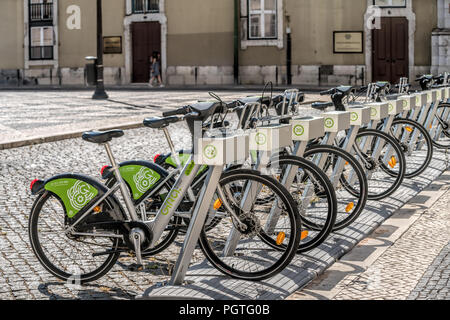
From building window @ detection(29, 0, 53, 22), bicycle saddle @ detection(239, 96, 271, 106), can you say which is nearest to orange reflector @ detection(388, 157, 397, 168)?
bicycle saddle @ detection(239, 96, 271, 106)

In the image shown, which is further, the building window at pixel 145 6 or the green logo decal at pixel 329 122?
the building window at pixel 145 6

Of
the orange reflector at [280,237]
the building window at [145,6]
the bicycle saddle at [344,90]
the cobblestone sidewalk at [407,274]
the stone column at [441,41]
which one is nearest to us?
the cobblestone sidewalk at [407,274]

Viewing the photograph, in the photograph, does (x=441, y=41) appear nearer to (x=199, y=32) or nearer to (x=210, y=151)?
(x=199, y=32)

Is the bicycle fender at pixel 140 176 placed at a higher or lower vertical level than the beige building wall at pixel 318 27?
lower

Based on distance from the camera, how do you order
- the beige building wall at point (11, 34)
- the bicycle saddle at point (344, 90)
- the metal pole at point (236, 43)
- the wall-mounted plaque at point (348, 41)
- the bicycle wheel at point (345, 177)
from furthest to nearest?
the beige building wall at point (11, 34) → the metal pole at point (236, 43) → the wall-mounted plaque at point (348, 41) → the bicycle saddle at point (344, 90) → the bicycle wheel at point (345, 177)

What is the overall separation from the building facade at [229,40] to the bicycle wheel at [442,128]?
16820mm

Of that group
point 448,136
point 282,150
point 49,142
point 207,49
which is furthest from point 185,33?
point 282,150

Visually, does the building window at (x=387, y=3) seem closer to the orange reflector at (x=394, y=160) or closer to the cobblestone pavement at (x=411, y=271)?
the orange reflector at (x=394, y=160)

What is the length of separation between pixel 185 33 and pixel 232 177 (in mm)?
27345

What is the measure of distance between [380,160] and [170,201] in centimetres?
368

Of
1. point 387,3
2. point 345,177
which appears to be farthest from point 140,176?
point 387,3

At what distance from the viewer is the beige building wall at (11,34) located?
1352 inches

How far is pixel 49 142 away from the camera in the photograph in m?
14.0

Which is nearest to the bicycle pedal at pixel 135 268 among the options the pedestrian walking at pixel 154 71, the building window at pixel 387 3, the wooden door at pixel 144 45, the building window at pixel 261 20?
the building window at pixel 387 3
